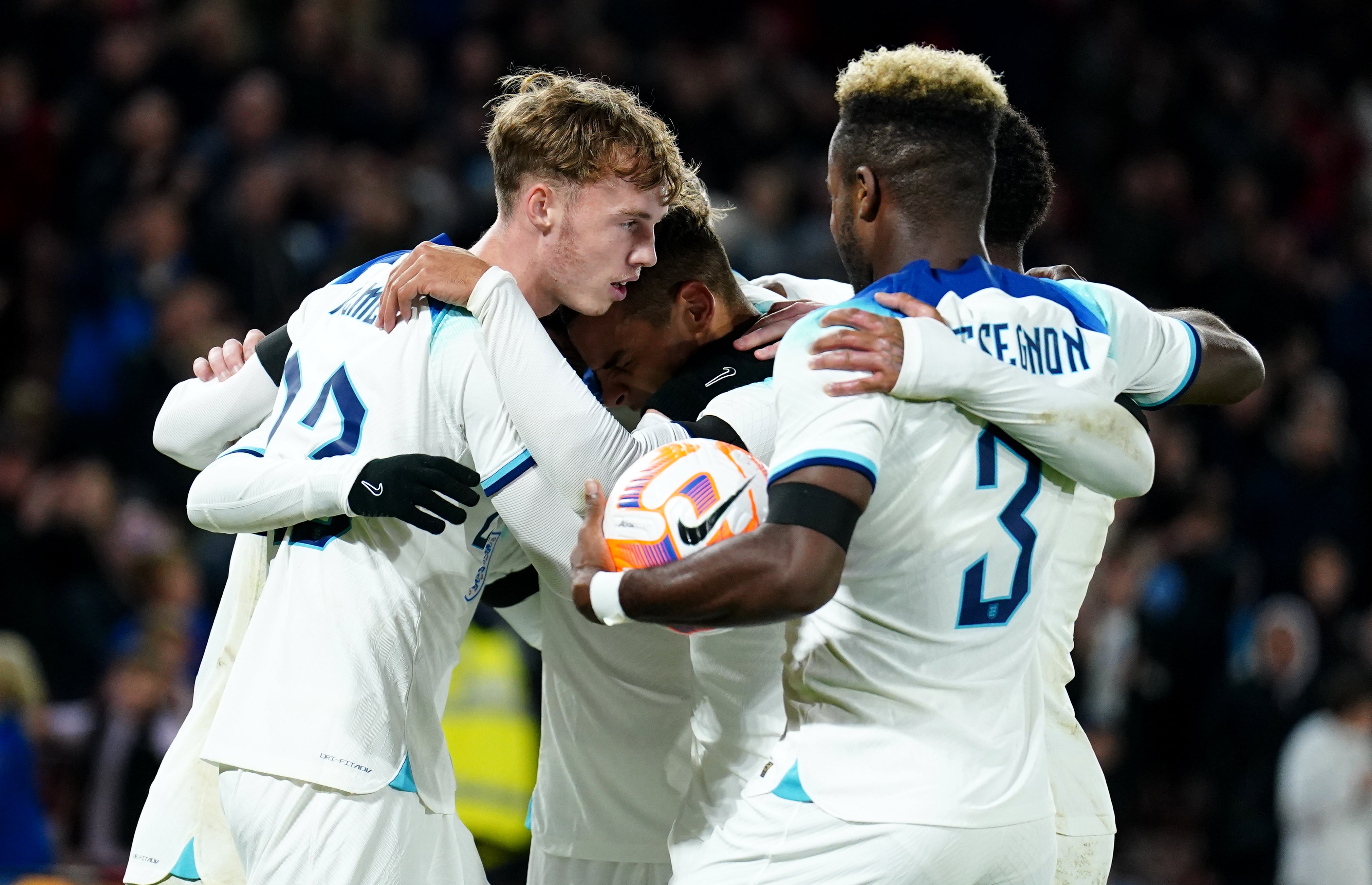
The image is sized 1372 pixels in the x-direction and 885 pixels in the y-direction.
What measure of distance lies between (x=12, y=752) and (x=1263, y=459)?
8557 mm

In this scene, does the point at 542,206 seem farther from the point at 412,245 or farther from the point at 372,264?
the point at 412,245

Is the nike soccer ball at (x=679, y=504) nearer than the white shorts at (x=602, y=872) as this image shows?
Yes

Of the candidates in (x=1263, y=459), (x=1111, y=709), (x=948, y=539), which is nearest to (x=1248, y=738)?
(x=1111, y=709)

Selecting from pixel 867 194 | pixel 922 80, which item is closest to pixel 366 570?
pixel 867 194

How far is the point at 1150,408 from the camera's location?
149 inches

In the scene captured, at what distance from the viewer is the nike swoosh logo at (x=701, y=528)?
3189mm

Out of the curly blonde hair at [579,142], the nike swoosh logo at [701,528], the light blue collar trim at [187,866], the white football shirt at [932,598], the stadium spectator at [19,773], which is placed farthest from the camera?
the stadium spectator at [19,773]

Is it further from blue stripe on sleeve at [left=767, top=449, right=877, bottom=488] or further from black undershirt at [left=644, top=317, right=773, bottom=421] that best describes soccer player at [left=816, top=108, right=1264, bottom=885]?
blue stripe on sleeve at [left=767, top=449, right=877, bottom=488]

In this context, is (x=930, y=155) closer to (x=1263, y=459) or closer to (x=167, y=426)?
(x=167, y=426)

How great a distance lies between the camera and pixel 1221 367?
377 centimetres

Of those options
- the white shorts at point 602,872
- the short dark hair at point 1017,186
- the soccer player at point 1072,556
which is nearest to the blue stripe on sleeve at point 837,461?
the soccer player at point 1072,556

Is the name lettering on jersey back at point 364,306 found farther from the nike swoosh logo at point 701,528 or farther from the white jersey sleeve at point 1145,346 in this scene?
the white jersey sleeve at point 1145,346

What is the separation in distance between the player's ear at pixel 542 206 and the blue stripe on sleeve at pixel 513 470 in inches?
26.7

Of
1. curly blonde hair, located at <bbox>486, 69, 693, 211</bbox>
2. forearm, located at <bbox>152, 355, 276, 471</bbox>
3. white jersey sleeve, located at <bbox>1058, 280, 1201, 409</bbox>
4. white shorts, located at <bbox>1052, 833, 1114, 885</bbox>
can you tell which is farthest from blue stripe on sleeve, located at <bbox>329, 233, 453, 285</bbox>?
white shorts, located at <bbox>1052, 833, 1114, 885</bbox>
